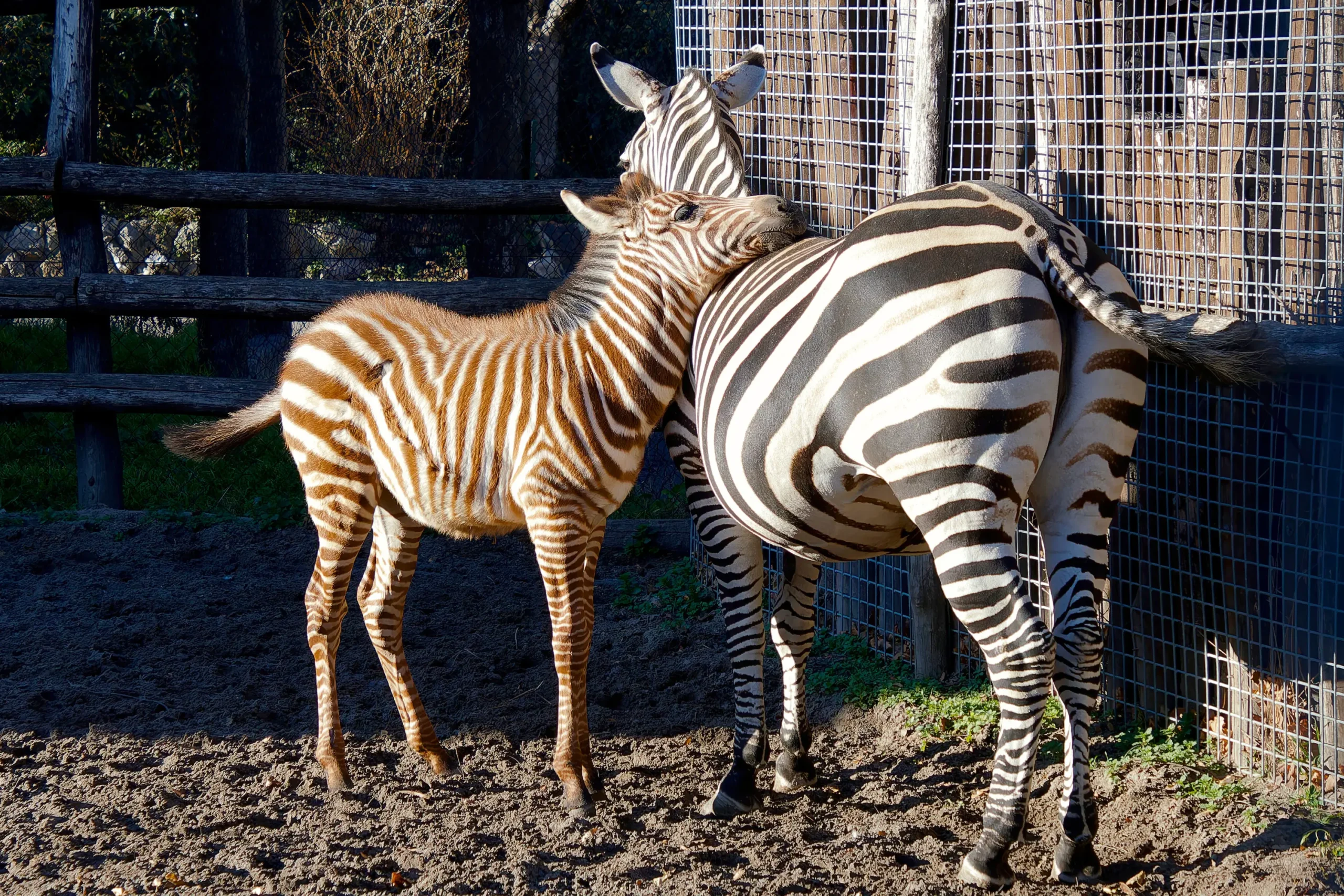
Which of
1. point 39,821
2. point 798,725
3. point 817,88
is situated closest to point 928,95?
point 817,88

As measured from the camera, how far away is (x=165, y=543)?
6.52 meters

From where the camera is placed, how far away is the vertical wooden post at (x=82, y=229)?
285 inches

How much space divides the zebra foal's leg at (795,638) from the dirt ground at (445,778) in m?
0.22

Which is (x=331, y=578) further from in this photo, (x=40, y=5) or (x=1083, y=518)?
(x=40, y=5)

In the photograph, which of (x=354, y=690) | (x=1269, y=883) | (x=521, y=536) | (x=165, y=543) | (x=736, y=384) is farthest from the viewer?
(x=521, y=536)

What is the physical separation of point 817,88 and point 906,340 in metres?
2.66

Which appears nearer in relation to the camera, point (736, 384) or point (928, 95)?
point (736, 384)

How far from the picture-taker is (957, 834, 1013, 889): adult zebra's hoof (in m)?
3.35

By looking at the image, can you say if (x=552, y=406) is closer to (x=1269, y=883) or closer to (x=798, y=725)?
(x=798, y=725)

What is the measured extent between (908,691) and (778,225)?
7.05ft

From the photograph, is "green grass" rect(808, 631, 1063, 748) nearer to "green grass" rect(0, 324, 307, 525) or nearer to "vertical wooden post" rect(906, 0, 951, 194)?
"vertical wooden post" rect(906, 0, 951, 194)

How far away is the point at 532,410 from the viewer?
3.99 metres

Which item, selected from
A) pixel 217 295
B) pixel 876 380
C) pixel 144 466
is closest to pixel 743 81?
pixel 876 380

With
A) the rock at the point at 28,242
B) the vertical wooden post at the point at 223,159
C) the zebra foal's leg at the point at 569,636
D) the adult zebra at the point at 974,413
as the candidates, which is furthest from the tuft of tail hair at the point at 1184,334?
the rock at the point at 28,242
